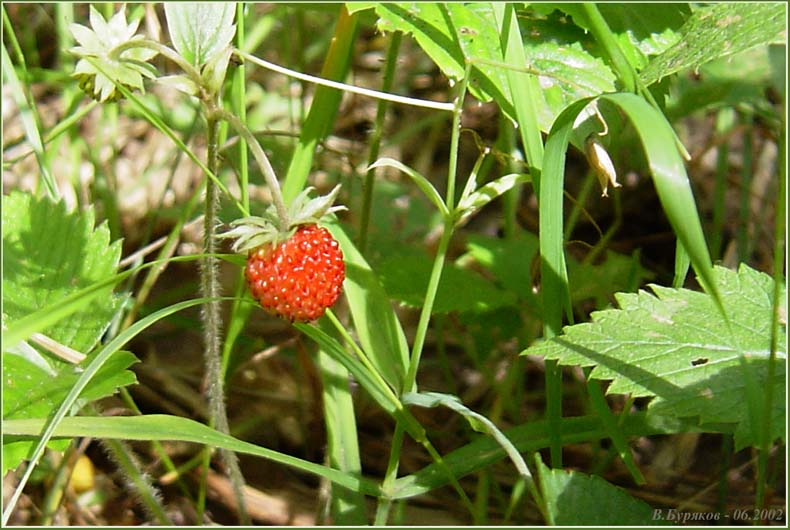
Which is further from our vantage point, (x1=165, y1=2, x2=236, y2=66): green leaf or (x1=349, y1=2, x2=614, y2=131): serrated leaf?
(x1=349, y1=2, x2=614, y2=131): serrated leaf

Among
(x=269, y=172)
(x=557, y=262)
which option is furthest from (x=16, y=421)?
(x=557, y=262)

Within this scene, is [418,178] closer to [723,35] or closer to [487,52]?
[487,52]

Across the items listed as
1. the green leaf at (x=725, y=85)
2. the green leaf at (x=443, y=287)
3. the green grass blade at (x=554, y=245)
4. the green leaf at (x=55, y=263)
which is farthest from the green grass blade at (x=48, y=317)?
the green leaf at (x=725, y=85)

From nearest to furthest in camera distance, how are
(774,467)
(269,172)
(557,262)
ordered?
(269,172) < (557,262) < (774,467)

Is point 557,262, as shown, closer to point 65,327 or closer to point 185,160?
point 65,327

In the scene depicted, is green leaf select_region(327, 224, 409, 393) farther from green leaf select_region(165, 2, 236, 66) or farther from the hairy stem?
green leaf select_region(165, 2, 236, 66)

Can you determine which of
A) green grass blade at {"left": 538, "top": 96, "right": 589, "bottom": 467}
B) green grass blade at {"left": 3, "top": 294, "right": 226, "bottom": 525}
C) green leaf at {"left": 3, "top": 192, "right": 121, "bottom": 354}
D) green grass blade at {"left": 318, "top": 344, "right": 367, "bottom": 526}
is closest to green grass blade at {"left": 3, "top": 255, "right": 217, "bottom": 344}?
green grass blade at {"left": 3, "top": 294, "right": 226, "bottom": 525}
